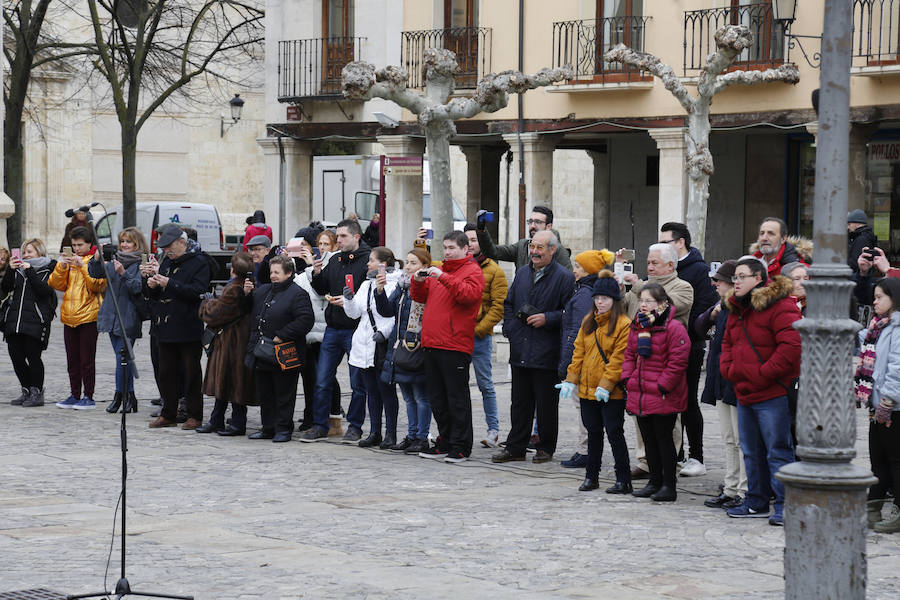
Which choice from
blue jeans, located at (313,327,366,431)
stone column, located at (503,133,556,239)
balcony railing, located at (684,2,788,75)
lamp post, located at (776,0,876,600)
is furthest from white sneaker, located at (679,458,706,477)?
stone column, located at (503,133,556,239)

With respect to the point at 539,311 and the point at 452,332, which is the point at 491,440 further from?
the point at 539,311

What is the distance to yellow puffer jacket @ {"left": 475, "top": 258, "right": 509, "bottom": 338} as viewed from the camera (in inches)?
486

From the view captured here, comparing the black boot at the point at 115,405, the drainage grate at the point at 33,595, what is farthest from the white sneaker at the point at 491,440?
the drainage grate at the point at 33,595

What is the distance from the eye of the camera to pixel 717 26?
26578 millimetres

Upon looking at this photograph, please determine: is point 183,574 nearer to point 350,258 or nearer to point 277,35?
point 350,258

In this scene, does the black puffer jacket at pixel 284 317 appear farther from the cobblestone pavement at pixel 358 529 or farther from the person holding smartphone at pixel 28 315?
the person holding smartphone at pixel 28 315

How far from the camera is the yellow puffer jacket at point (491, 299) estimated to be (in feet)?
40.5

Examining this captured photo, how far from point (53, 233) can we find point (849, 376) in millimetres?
39236

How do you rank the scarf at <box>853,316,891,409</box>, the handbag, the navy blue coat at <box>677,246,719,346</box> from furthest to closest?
1. the handbag
2. the navy blue coat at <box>677,246,719,346</box>
3. the scarf at <box>853,316,891,409</box>

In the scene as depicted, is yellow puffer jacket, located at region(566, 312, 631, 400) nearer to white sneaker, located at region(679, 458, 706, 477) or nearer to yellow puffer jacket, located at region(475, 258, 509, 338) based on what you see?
white sneaker, located at region(679, 458, 706, 477)

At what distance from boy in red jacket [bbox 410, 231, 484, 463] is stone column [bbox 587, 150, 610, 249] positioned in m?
23.2

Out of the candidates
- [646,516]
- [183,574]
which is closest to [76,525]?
[183,574]

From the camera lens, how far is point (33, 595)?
6.95 m

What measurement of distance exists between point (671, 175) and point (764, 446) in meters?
18.9
